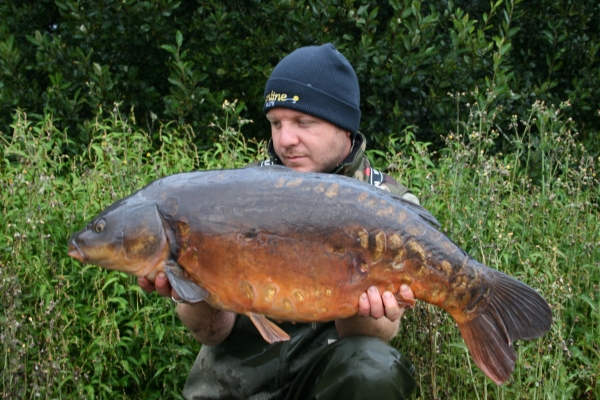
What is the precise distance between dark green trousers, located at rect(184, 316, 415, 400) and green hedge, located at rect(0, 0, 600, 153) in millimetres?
2956

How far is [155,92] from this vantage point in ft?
20.5

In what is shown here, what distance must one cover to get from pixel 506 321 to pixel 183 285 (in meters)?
1.03

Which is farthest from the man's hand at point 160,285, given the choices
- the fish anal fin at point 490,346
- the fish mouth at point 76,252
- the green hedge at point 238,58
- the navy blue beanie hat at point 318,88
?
the green hedge at point 238,58

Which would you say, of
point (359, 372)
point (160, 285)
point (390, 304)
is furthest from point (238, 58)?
point (390, 304)

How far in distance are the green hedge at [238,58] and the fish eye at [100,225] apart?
3417 millimetres

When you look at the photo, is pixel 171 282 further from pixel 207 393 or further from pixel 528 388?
pixel 528 388

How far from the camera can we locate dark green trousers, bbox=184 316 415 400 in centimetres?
278

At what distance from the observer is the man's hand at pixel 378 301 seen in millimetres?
2340

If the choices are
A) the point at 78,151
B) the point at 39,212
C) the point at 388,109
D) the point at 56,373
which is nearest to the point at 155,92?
the point at 78,151

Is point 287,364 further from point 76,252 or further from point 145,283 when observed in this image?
point 76,252

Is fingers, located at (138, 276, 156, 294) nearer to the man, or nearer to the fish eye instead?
the fish eye

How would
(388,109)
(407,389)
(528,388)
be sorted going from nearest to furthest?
(407,389) < (528,388) < (388,109)

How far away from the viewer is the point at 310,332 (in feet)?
10.3

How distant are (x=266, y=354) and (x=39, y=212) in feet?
4.98
